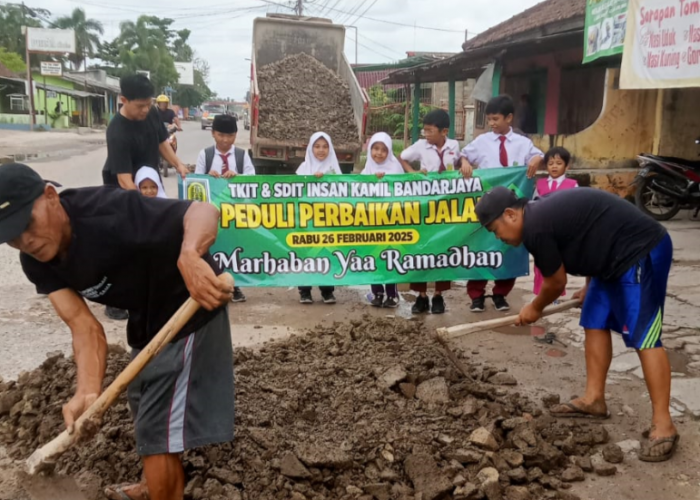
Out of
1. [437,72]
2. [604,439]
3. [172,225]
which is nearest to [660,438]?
[604,439]

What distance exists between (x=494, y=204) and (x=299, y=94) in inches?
369

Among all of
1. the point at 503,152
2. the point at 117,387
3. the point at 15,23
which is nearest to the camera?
the point at 117,387

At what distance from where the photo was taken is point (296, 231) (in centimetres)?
584

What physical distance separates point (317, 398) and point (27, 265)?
1.87 meters

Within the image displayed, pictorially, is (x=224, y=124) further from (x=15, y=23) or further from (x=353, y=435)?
(x=15, y=23)

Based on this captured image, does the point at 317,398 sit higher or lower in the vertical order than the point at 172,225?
lower

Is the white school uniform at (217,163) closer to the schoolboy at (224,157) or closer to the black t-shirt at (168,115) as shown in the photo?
the schoolboy at (224,157)

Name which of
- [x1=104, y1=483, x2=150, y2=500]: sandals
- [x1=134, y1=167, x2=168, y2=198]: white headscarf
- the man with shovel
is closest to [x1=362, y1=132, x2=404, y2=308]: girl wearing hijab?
[x1=134, y1=167, x2=168, y2=198]: white headscarf

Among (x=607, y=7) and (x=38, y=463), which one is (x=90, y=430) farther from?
(x=607, y=7)

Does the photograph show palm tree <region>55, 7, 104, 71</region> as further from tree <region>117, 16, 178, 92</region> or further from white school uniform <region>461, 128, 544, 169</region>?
white school uniform <region>461, 128, 544, 169</region>

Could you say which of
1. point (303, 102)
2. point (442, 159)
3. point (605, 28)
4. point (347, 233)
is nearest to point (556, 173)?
point (442, 159)

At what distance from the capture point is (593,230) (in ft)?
10.8

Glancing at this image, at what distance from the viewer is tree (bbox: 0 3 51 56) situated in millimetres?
63719

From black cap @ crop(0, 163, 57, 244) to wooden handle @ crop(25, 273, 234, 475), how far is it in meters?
0.55
